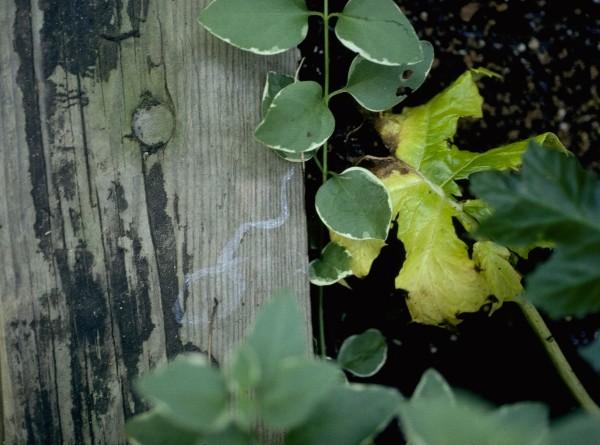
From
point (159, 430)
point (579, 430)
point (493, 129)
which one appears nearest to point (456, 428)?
point (579, 430)

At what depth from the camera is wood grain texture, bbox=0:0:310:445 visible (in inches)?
42.9

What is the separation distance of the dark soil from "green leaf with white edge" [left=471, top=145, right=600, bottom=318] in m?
0.84

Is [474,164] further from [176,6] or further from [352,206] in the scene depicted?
[176,6]

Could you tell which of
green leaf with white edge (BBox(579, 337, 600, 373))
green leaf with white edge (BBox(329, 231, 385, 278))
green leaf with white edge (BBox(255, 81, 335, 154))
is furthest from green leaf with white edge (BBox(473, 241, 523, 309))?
green leaf with white edge (BBox(579, 337, 600, 373))

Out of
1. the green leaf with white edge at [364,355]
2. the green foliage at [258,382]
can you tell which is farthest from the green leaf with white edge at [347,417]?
the green leaf with white edge at [364,355]

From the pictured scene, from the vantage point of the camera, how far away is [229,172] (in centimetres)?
118

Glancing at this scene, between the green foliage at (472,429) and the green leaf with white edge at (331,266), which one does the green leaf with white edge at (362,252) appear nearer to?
the green leaf with white edge at (331,266)

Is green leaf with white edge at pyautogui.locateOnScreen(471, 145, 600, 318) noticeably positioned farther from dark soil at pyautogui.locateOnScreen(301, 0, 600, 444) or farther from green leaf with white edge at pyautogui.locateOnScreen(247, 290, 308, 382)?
dark soil at pyautogui.locateOnScreen(301, 0, 600, 444)

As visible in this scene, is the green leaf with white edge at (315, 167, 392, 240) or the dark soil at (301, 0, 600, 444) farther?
the dark soil at (301, 0, 600, 444)

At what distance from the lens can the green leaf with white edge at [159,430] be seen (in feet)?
3.01

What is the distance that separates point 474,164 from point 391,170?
0.57 ft

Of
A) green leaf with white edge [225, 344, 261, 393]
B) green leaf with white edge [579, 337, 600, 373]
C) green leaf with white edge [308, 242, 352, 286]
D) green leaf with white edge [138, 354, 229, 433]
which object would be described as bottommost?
green leaf with white edge [308, 242, 352, 286]

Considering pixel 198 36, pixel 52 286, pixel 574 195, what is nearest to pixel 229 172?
pixel 198 36

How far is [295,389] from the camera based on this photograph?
0.71 metres
